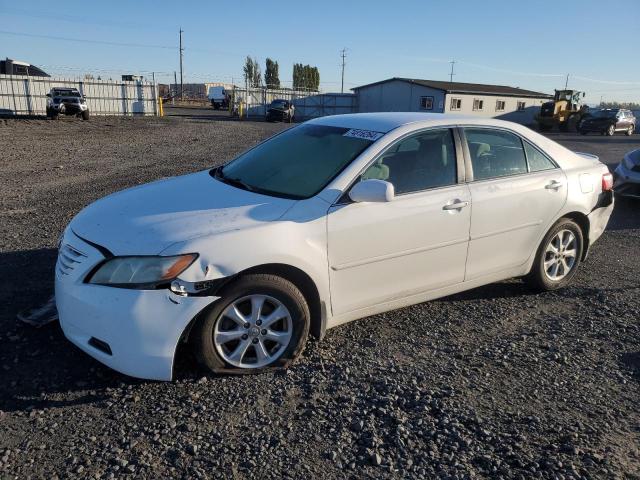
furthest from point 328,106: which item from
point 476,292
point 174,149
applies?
point 476,292

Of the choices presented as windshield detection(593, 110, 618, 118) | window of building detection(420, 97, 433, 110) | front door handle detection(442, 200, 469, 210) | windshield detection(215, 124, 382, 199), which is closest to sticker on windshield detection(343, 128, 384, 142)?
windshield detection(215, 124, 382, 199)

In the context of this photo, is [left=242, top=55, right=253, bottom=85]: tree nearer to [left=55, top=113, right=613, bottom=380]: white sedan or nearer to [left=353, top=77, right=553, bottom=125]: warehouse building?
[left=353, top=77, right=553, bottom=125]: warehouse building

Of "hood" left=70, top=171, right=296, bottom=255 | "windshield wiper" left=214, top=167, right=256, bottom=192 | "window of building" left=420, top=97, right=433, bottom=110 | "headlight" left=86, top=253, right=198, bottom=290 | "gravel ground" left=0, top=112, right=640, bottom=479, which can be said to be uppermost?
"window of building" left=420, top=97, right=433, bottom=110

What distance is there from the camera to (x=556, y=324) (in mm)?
4309

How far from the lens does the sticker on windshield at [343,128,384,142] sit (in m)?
3.86

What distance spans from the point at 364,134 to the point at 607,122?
34.5 meters

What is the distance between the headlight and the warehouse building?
134ft

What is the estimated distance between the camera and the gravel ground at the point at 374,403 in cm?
260

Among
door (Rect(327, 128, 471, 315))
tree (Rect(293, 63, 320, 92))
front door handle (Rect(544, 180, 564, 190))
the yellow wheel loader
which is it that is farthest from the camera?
tree (Rect(293, 63, 320, 92))

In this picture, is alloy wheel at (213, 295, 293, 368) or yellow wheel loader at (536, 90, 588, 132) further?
yellow wheel loader at (536, 90, 588, 132)

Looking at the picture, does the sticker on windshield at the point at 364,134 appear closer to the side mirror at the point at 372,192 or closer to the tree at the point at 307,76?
the side mirror at the point at 372,192

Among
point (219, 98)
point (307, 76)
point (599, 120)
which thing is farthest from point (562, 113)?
point (307, 76)

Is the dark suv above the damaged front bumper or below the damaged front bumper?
above

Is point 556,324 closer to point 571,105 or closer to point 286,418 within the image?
point 286,418
